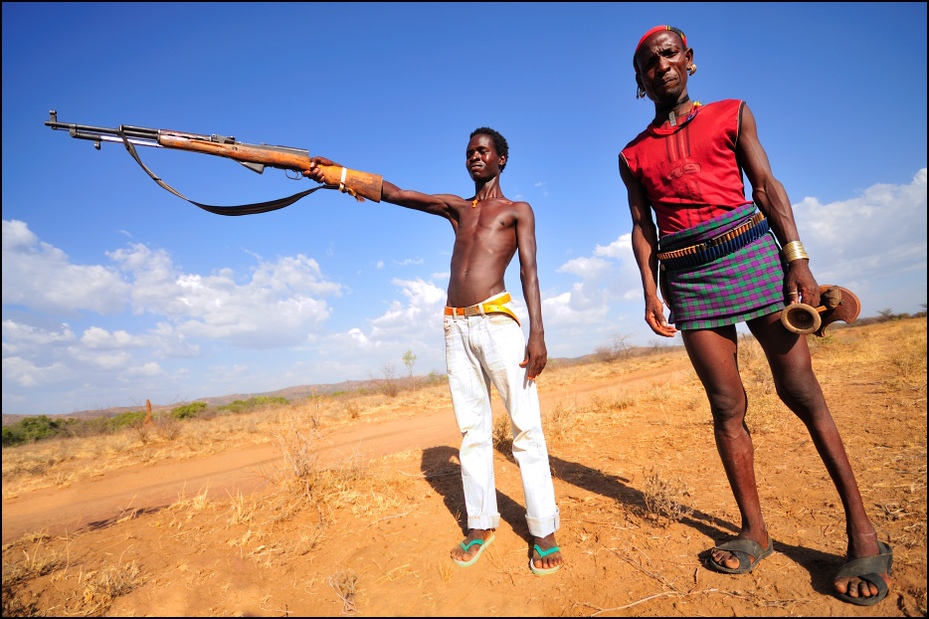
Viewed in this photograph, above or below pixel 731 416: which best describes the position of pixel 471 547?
below

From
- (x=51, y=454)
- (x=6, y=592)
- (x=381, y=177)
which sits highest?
(x=381, y=177)

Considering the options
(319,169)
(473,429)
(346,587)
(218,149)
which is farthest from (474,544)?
(218,149)

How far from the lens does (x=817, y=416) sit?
6.82ft

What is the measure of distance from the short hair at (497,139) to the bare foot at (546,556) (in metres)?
2.50

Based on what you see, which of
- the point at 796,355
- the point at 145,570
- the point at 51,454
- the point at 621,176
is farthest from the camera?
the point at 51,454

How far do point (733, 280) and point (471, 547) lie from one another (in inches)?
80.0

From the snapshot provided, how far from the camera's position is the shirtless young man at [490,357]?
8.86ft

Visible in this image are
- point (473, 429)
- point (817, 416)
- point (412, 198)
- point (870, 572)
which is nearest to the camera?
point (870, 572)

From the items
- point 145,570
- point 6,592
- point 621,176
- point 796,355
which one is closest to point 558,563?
point 796,355

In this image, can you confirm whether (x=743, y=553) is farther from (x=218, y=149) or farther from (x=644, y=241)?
(x=218, y=149)

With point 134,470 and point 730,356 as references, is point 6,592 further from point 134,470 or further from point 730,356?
point 134,470

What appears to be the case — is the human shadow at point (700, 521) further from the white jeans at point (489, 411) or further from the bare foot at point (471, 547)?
the bare foot at point (471, 547)

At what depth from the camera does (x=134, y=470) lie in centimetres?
827

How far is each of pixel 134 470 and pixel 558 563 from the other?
8.81 meters
